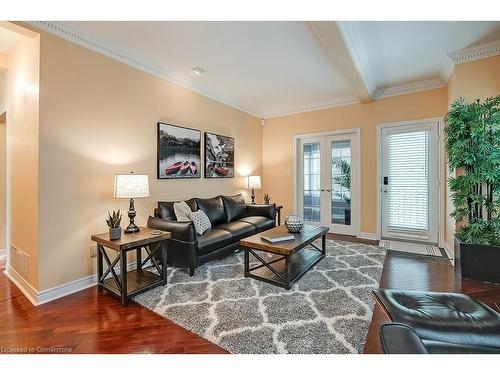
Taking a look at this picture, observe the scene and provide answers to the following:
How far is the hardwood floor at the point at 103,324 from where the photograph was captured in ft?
5.66

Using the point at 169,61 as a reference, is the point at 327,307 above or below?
below

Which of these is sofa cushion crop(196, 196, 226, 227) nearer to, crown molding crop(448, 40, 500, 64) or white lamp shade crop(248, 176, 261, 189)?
white lamp shade crop(248, 176, 261, 189)

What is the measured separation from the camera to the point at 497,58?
3.00 m

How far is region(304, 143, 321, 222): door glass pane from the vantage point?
5387mm

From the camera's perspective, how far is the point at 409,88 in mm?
4281

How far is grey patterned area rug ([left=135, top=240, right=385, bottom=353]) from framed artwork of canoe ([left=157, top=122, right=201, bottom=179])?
4.67 feet

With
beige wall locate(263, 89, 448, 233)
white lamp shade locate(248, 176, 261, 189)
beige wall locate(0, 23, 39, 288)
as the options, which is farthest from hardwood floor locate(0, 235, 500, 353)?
white lamp shade locate(248, 176, 261, 189)

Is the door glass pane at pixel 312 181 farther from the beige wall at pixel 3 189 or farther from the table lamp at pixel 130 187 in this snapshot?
the beige wall at pixel 3 189

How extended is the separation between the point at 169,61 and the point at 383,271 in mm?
3844

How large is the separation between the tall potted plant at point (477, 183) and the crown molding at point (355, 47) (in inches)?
48.0

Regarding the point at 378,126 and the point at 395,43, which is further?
the point at 378,126

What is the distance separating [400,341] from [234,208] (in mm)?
3540

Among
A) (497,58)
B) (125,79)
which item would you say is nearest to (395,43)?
(497,58)
